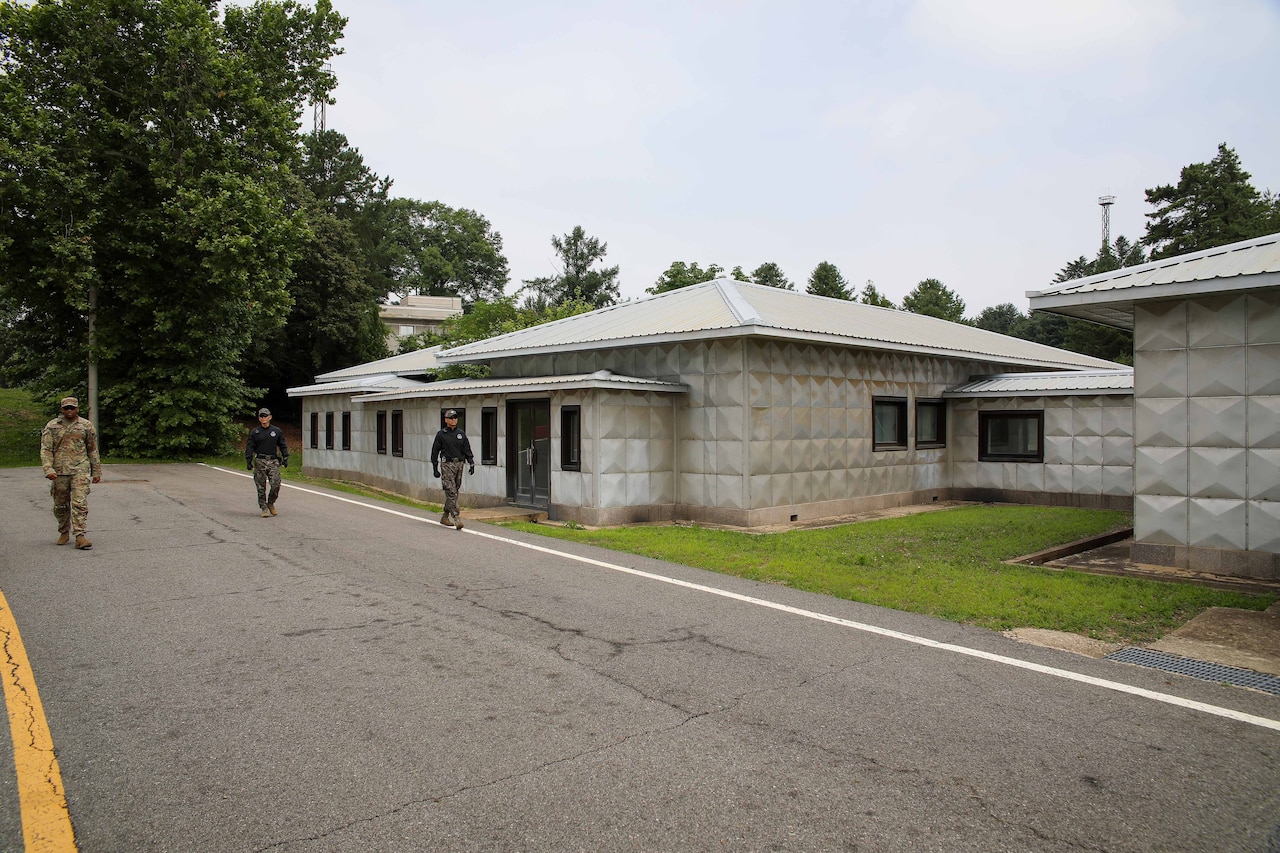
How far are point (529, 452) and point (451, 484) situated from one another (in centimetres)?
286

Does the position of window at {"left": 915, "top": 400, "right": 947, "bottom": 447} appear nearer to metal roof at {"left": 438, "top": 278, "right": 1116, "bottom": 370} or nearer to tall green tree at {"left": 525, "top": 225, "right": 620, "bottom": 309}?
metal roof at {"left": 438, "top": 278, "right": 1116, "bottom": 370}

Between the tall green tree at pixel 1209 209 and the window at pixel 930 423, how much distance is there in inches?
1241

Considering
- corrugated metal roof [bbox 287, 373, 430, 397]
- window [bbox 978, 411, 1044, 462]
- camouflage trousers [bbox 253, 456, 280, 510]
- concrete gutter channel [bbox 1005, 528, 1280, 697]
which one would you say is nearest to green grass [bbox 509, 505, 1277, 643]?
concrete gutter channel [bbox 1005, 528, 1280, 697]

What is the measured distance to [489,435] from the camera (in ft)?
55.3

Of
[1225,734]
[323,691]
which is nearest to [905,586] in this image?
[1225,734]

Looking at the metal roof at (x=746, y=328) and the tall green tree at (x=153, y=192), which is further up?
the tall green tree at (x=153, y=192)

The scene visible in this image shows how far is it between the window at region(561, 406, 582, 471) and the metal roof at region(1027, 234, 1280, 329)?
7553 millimetres

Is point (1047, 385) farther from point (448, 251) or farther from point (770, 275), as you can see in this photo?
point (448, 251)

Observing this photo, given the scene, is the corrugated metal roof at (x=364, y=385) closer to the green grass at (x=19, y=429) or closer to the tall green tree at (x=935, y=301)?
the green grass at (x=19, y=429)

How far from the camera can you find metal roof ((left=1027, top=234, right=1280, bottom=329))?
897cm

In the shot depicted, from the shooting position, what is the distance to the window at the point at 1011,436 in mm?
18469

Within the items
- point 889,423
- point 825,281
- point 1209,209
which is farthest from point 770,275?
point 889,423

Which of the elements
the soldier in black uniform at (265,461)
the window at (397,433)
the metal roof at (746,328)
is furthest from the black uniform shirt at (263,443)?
the window at (397,433)

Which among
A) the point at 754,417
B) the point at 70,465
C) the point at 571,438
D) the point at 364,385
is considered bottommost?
the point at 70,465
